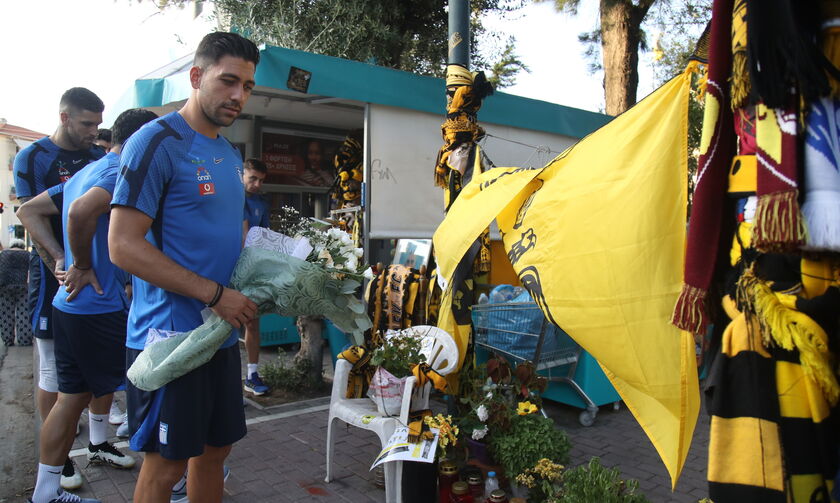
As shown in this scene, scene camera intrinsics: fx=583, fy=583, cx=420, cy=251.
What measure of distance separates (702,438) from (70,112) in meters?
5.34

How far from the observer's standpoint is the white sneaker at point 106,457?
3.94 metres

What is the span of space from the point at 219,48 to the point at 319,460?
10.1 ft

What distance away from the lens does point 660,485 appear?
3906 mm

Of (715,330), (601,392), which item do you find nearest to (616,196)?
(715,330)

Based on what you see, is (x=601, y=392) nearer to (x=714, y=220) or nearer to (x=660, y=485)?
(x=660, y=485)

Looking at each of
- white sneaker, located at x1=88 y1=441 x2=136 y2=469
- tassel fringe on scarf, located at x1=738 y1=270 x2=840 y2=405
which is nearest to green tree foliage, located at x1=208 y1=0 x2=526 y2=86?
white sneaker, located at x1=88 y1=441 x2=136 y2=469

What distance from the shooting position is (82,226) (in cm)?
291

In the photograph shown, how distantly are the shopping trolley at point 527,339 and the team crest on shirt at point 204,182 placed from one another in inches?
117

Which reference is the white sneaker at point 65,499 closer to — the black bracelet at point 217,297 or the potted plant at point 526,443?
the black bracelet at point 217,297

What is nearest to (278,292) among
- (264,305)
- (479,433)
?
(264,305)

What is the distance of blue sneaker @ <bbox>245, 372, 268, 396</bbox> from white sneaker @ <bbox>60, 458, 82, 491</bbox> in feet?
6.63

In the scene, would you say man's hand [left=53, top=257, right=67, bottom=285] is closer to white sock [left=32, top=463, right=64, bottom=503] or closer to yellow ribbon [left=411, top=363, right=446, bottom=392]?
white sock [left=32, top=463, right=64, bottom=503]

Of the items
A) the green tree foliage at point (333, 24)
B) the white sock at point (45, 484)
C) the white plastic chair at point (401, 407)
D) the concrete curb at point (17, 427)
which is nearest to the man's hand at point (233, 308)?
the white plastic chair at point (401, 407)

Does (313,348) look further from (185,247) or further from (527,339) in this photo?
(185,247)
